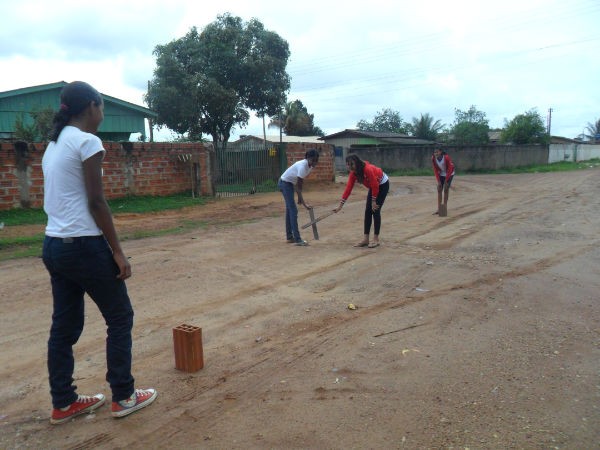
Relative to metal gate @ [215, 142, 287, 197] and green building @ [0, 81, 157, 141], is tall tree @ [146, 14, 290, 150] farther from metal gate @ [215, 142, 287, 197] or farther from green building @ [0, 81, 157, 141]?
metal gate @ [215, 142, 287, 197]

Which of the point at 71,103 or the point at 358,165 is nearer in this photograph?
the point at 71,103

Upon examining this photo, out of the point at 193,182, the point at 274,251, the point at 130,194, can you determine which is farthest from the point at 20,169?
the point at 274,251

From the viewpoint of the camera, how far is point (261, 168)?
18.3 metres

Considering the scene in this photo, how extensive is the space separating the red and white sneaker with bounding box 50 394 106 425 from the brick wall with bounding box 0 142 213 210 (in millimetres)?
10213

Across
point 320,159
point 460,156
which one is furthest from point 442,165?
point 460,156

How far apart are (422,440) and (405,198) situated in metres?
13.6

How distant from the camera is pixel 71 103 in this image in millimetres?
2797

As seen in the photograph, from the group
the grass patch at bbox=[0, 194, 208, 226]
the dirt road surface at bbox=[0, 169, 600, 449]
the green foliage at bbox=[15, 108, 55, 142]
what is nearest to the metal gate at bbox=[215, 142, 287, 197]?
the grass patch at bbox=[0, 194, 208, 226]

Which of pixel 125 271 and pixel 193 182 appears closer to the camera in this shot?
pixel 125 271

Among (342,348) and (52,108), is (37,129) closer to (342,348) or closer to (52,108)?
(52,108)

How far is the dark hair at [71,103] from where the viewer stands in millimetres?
2797

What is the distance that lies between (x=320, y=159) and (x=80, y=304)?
17.6 m

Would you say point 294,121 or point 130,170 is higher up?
point 294,121

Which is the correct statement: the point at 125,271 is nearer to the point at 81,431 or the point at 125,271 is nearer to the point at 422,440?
the point at 81,431
